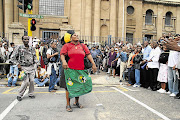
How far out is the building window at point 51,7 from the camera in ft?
85.9

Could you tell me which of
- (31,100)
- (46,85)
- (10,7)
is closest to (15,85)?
(46,85)

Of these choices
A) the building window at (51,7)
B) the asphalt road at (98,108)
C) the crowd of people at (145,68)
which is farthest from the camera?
the building window at (51,7)

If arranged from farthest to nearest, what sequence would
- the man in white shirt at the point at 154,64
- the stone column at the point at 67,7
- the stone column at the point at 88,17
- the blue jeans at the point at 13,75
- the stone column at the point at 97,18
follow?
the stone column at the point at 97,18 → the stone column at the point at 67,7 → the stone column at the point at 88,17 → the blue jeans at the point at 13,75 → the man in white shirt at the point at 154,64

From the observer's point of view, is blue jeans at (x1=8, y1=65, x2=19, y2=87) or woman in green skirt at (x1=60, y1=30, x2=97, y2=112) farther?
blue jeans at (x1=8, y1=65, x2=19, y2=87)

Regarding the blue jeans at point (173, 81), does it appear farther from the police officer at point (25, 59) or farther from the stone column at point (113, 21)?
the stone column at point (113, 21)

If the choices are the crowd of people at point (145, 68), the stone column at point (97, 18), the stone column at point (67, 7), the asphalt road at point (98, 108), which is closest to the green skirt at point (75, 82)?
the asphalt road at point (98, 108)

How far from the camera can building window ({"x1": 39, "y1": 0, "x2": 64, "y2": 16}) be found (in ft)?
85.9

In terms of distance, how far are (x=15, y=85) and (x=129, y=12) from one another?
26496 mm

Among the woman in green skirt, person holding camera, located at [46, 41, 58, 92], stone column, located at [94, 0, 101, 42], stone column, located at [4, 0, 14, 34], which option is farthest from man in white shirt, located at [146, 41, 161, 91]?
stone column, located at [4, 0, 14, 34]

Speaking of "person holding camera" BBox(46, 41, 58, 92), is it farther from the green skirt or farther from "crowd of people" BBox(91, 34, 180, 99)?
"crowd of people" BBox(91, 34, 180, 99)

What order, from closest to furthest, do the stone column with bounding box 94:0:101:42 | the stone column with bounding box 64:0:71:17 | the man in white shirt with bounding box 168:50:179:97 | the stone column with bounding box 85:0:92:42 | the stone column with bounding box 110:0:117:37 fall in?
the man in white shirt with bounding box 168:50:179:97, the stone column with bounding box 85:0:92:42, the stone column with bounding box 64:0:71:17, the stone column with bounding box 94:0:101:42, the stone column with bounding box 110:0:117:37

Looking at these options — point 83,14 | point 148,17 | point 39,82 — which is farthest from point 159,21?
point 39,82

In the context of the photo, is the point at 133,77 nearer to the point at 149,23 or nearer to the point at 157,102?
the point at 157,102

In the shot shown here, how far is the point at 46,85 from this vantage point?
10328 millimetres
